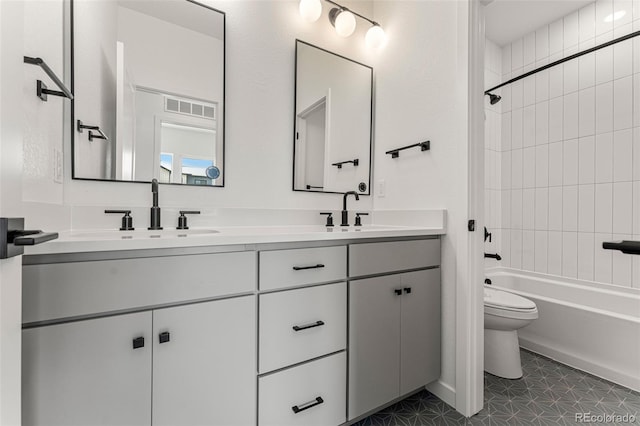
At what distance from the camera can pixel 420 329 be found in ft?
4.87

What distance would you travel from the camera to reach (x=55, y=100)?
1.09 meters

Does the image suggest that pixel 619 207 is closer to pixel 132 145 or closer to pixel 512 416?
pixel 512 416

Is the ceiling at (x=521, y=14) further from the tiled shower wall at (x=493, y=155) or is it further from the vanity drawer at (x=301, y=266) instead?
the vanity drawer at (x=301, y=266)

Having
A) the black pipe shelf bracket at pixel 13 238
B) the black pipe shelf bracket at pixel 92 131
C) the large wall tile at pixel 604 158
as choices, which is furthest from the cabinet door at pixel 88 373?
the large wall tile at pixel 604 158

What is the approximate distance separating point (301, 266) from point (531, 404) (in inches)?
58.8

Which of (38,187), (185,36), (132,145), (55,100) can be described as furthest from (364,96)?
(38,187)

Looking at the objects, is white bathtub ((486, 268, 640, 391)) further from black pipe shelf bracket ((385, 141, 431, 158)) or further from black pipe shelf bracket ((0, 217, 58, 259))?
black pipe shelf bracket ((0, 217, 58, 259))

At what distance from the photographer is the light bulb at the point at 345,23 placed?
1.88 metres

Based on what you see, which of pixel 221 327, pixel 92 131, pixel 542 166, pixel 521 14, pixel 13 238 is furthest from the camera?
pixel 542 166

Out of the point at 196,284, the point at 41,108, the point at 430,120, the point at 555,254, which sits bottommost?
the point at 555,254

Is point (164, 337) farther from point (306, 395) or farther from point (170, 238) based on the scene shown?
point (306, 395)

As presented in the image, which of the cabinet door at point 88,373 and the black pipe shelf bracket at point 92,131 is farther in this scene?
the black pipe shelf bracket at point 92,131

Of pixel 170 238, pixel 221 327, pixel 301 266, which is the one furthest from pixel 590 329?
pixel 170 238

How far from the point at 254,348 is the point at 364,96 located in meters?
1.78
